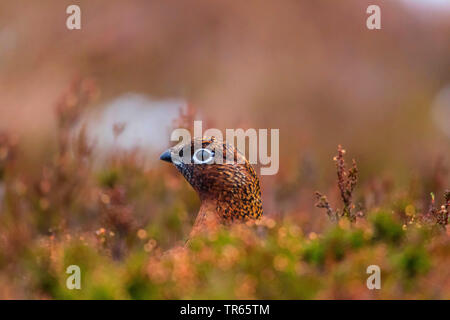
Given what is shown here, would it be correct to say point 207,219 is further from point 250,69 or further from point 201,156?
point 250,69

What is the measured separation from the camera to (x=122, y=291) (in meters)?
2.50

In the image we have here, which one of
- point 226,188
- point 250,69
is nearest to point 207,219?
point 226,188

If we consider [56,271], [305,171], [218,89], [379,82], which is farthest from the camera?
[379,82]

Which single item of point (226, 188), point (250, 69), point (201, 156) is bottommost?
point (226, 188)

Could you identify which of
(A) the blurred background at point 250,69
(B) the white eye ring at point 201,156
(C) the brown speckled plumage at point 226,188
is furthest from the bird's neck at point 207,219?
(A) the blurred background at point 250,69

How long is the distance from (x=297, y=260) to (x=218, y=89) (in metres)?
15.3

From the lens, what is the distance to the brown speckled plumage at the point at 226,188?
392cm

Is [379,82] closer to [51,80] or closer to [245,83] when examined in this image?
[245,83]

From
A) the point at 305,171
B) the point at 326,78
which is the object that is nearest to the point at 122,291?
the point at 305,171

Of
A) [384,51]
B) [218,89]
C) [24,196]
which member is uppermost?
[384,51]

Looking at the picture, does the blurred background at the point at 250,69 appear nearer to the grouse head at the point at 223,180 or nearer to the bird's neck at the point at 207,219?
the grouse head at the point at 223,180

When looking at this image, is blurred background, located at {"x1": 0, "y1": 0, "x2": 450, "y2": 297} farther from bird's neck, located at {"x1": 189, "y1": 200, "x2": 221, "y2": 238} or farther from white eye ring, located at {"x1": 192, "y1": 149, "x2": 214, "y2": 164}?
bird's neck, located at {"x1": 189, "y1": 200, "x2": 221, "y2": 238}

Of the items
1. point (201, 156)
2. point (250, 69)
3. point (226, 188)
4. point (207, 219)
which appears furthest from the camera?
point (250, 69)

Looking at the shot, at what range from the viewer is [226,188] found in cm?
396
